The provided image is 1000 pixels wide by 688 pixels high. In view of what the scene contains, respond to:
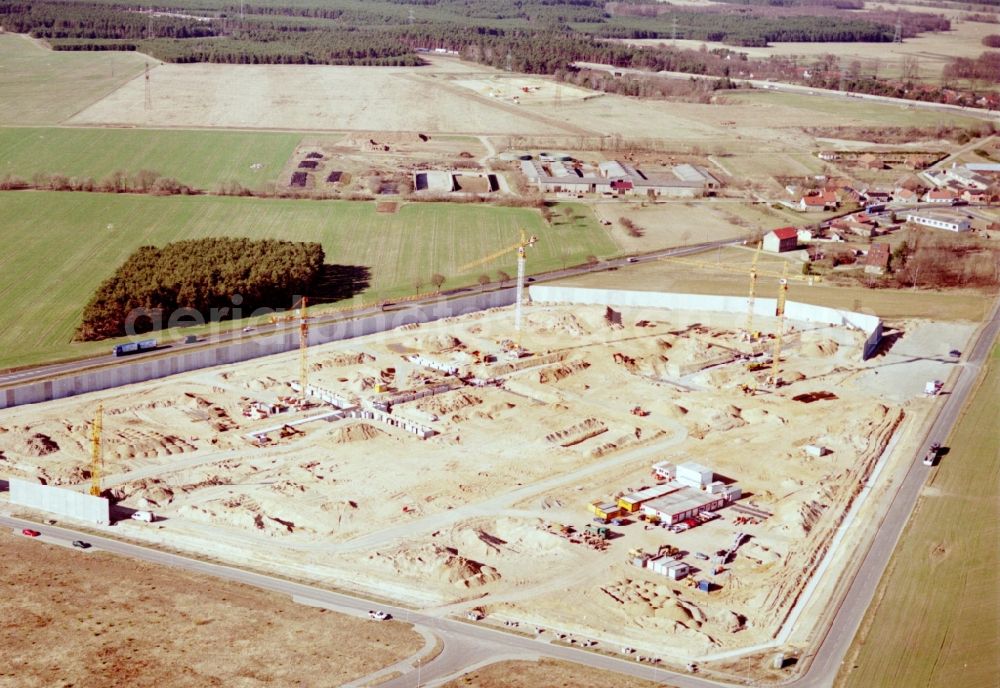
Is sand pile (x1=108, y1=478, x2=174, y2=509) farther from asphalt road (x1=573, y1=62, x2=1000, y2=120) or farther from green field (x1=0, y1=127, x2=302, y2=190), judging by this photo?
asphalt road (x1=573, y1=62, x2=1000, y2=120)

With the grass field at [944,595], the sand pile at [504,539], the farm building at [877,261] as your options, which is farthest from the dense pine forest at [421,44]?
the sand pile at [504,539]

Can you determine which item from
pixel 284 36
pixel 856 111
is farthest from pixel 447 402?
pixel 284 36

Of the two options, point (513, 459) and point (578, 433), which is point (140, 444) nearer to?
point (513, 459)

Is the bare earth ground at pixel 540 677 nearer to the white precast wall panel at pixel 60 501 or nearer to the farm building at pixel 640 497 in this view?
the farm building at pixel 640 497

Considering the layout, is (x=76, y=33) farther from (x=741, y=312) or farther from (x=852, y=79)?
(x=741, y=312)

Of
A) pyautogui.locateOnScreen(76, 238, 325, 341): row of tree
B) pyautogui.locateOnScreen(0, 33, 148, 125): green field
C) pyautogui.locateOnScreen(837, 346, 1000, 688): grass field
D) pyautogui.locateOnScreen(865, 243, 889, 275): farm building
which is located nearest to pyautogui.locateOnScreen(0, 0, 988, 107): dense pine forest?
pyautogui.locateOnScreen(0, 33, 148, 125): green field
